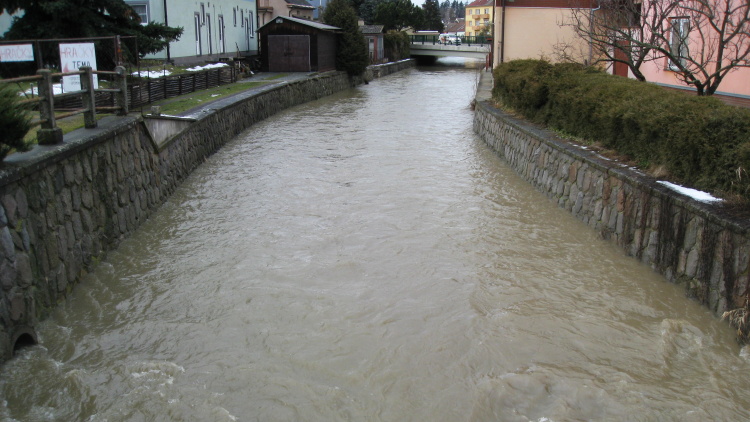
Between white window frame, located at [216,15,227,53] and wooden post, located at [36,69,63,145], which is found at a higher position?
white window frame, located at [216,15,227,53]

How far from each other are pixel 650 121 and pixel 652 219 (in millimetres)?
1468

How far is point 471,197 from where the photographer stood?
12445mm

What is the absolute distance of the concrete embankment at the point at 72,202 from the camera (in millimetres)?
6273

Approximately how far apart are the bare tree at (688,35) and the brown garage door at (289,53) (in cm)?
2037

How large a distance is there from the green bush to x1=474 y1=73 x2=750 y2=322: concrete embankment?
6870mm

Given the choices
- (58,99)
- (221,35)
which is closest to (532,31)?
(221,35)

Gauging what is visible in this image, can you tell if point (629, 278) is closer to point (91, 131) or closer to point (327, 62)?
point (91, 131)

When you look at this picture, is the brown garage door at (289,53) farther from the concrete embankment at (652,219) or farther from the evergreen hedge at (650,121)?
the concrete embankment at (652,219)

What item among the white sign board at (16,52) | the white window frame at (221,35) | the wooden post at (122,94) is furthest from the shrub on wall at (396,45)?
the white sign board at (16,52)

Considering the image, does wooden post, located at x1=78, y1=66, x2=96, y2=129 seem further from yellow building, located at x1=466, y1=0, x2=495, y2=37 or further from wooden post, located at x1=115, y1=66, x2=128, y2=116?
yellow building, located at x1=466, y1=0, x2=495, y2=37

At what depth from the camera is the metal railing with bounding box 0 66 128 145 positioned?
7.79m

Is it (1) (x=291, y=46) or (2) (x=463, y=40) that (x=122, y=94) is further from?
(2) (x=463, y=40)

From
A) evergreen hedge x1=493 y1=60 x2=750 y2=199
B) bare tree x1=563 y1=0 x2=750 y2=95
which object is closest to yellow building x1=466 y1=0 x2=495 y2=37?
bare tree x1=563 y1=0 x2=750 y2=95

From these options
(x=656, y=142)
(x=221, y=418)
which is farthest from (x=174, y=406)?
(x=656, y=142)
